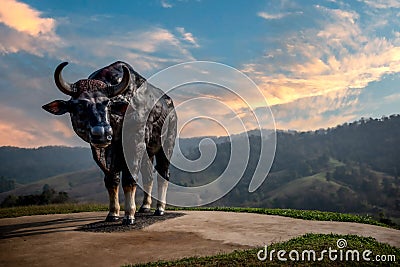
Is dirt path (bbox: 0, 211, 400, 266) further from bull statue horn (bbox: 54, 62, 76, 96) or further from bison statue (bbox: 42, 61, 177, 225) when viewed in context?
bull statue horn (bbox: 54, 62, 76, 96)

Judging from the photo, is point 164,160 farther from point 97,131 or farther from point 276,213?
point 97,131

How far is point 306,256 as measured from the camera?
300 inches

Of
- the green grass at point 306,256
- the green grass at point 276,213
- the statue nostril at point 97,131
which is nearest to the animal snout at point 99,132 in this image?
the statue nostril at point 97,131

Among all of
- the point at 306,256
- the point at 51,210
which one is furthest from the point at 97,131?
the point at 51,210

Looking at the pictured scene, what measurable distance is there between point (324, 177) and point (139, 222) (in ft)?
263

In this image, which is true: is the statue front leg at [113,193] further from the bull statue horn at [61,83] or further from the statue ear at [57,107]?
the bull statue horn at [61,83]

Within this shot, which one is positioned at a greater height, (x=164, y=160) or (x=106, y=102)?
(x=106, y=102)

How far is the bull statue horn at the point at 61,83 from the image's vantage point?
9300 mm

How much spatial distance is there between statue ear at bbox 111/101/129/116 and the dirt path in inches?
128

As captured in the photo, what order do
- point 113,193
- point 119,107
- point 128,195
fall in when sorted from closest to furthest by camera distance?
point 119,107 < point 128,195 < point 113,193

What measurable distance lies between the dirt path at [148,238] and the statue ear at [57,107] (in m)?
3.20

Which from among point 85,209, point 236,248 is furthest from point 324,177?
point 236,248

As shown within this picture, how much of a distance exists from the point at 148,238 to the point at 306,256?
3.98 m

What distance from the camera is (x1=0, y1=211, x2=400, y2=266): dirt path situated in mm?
8078
